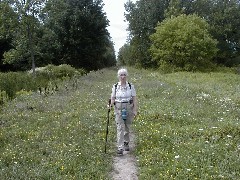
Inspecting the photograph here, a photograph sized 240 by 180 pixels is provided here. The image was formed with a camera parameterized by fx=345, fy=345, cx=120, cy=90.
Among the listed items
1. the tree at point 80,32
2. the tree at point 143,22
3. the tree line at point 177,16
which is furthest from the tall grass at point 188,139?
the tree at point 143,22

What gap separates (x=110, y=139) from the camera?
1190cm

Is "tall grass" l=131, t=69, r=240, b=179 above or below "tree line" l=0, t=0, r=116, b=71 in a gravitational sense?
below

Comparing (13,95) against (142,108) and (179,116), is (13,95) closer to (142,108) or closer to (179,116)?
(142,108)

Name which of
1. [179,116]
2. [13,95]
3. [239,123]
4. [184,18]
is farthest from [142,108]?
[184,18]

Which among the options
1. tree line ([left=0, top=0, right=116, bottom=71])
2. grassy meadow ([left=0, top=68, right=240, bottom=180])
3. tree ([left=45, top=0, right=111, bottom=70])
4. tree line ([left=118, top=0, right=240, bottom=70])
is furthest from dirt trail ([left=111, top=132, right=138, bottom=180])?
tree ([left=45, top=0, right=111, bottom=70])

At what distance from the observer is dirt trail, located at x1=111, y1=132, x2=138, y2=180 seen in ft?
29.3

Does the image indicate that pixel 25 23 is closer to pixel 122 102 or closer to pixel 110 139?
pixel 110 139

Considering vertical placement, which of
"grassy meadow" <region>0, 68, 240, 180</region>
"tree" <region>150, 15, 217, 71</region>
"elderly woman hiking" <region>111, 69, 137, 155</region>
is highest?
"tree" <region>150, 15, 217, 71</region>

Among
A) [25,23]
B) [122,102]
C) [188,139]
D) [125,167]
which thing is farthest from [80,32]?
[125,167]

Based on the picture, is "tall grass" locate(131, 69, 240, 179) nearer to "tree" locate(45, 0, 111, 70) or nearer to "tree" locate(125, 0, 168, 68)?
"tree" locate(45, 0, 111, 70)

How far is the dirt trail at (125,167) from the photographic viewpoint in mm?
8945

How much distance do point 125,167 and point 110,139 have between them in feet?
7.98

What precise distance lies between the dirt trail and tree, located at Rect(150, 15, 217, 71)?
119ft

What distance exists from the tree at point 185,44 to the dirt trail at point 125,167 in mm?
36213
